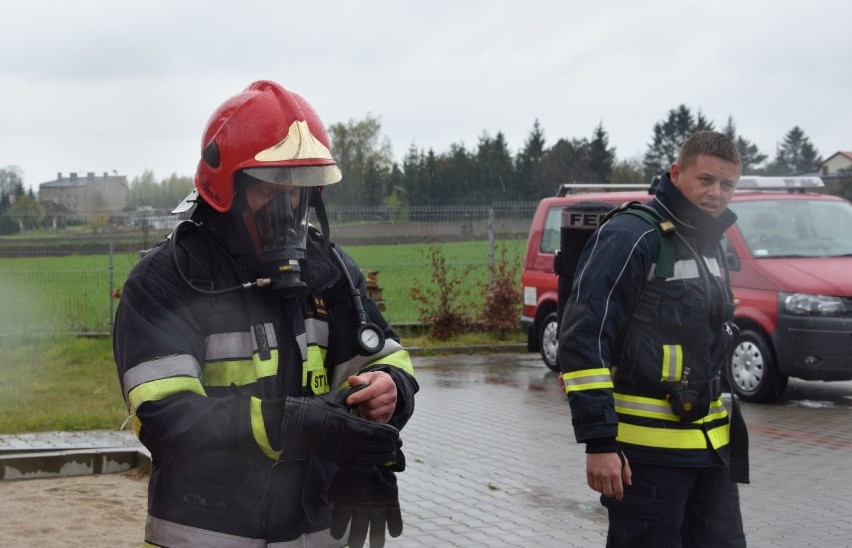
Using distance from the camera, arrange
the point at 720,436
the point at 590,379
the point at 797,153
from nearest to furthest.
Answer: the point at 590,379 < the point at 720,436 < the point at 797,153

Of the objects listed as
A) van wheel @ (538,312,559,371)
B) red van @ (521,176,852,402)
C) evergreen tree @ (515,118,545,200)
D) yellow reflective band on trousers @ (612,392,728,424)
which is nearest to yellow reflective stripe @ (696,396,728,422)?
yellow reflective band on trousers @ (612,392,728,424)

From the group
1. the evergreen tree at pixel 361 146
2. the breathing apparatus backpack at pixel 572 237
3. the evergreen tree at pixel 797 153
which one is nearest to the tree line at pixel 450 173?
the evergreen tree at pixel 361 146

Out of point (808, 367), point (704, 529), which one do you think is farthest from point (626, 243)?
point (808, 367)

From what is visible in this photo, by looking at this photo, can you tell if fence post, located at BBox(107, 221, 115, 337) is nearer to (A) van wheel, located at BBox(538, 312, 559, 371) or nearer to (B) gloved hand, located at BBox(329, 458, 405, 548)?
(A) van wheel, located at BBox(538, 312, 559, 371)

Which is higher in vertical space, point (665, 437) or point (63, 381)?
point (665, 437)

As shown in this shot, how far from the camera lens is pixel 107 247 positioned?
625 inches

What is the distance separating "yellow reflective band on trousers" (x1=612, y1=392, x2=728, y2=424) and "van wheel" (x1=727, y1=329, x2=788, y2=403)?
705 cm

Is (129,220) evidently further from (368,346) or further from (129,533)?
(368,346)

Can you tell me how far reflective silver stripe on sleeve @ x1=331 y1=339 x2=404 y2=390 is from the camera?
9.36 ft

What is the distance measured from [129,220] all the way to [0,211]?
1.83 metres

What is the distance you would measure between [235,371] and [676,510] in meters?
1.86

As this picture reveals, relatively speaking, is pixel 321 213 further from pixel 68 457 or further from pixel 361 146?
pixel 361 146

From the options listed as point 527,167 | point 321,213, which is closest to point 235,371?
point 321,213

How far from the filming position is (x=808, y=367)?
10.3 metres
